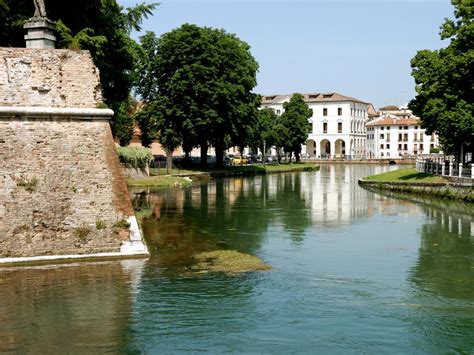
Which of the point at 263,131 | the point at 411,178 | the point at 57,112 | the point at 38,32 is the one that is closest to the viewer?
the point at 57,112

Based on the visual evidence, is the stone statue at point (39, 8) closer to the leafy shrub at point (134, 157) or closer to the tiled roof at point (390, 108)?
the leafy shrub at point (134, 157)

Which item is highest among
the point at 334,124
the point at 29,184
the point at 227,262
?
the point at 334,124

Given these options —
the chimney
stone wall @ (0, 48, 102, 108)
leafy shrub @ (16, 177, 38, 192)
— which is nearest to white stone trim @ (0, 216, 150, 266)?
leafy shrub @ (16, 177, 38, 192)

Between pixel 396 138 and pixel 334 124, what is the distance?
43.9ft

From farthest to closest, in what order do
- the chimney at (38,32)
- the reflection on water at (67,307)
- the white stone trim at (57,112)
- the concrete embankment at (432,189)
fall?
the concrete embankment at (432,189)
the chimney at (38,32)
the white stone trim at (57,112)
the reflection on water at (67,307)

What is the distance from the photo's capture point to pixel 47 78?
52.3 feet

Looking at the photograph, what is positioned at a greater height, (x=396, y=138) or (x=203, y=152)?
(x=396, y=138)

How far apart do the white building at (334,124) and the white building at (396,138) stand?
10.1 feet

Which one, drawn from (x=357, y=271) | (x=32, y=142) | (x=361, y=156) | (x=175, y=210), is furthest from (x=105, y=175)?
(x=361, y=156)

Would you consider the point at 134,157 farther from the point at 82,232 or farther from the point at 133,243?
the point at 82,232

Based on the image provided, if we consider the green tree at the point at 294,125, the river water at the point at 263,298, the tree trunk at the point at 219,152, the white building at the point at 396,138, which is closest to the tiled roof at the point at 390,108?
the white building at the point at 396,138

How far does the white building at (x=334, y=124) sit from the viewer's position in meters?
113

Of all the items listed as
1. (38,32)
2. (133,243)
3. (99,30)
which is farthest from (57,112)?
(99,30)

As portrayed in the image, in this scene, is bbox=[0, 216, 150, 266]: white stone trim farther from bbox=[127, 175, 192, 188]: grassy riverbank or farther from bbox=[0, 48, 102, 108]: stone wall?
bbox=[127, 175, 192, 188]: grassy riverbank
